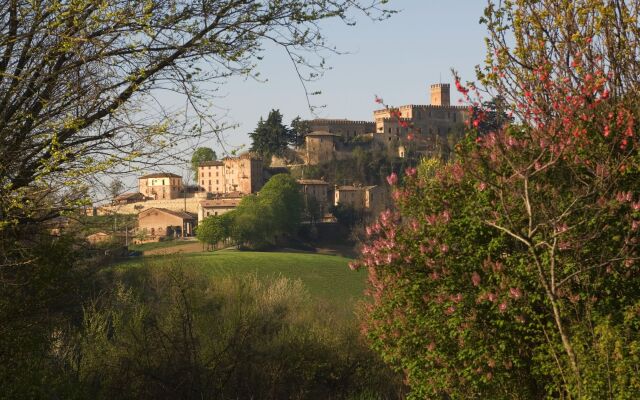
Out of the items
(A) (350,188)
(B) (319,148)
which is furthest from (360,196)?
(B) (319,148)

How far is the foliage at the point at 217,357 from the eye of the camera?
10.5m

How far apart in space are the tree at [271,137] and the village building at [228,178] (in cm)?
188

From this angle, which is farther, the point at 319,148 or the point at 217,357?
the point at 319,148

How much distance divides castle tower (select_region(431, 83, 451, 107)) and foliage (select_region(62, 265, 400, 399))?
358 feet

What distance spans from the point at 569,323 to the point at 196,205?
85.2 m

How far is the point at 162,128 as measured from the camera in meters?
6.91

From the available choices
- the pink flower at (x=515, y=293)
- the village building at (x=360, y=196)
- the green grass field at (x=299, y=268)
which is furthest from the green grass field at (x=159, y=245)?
the pink flower at (x=515, y=293)

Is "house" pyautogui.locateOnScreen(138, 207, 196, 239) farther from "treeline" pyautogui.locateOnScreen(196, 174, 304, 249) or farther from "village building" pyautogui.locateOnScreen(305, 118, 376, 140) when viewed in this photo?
"village building" pyautogui.locateOnScreen(305, 118, 376, 140)

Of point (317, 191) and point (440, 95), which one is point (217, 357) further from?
point (440, 95)

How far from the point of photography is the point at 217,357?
10.4 metres

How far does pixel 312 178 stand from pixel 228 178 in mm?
10830

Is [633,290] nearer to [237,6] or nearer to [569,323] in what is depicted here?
[569,323]

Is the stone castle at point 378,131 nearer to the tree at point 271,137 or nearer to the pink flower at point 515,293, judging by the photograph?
the tree at point 271,137

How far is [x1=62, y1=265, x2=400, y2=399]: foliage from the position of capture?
1048cm
